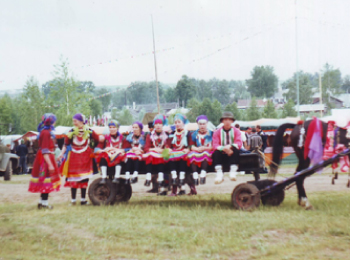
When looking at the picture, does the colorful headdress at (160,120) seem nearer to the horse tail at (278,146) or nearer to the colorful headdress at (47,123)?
the colorful headdress at (47,123)

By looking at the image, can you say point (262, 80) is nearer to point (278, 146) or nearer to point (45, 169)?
point (278, 146)

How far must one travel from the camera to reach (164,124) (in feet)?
31.0

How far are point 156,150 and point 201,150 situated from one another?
37.1 inches

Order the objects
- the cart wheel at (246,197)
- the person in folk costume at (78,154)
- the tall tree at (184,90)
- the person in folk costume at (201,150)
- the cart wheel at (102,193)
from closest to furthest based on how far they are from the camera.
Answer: the cart wheel at (246,197)
the person in folk costume at (201,150)
the cart wheel at (102,193)
the person in folk costume at (78,154)
the tall tree at (184,90)

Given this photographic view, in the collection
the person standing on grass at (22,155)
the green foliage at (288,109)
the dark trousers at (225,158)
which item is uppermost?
the green foliage at (288,109)

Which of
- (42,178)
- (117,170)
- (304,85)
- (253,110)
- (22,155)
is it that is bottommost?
(22,155)

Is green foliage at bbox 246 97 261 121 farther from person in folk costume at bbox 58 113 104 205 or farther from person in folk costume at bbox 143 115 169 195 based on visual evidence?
person in folk costume at bbox 58 113 104 205

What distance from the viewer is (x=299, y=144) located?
8.39m

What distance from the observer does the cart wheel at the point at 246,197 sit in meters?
8.12

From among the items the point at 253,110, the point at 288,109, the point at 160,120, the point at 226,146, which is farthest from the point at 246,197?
the point at 288,109

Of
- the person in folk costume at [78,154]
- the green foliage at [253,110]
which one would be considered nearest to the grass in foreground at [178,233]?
the person in folk costume at [78,154]

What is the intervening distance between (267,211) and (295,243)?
2.27 meters

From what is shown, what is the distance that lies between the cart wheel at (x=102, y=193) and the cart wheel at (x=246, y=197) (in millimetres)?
2586

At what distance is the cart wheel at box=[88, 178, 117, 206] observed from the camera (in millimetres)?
9250
